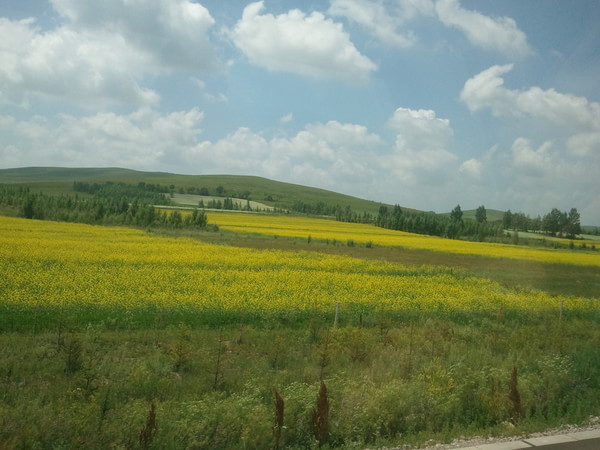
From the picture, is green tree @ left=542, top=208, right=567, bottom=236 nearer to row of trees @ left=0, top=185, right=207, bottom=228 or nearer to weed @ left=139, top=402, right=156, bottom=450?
row of trees @ left=0, top=185, right=207, bottom=228

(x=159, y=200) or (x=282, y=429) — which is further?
(x=159, y=200)

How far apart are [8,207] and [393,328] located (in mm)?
72391

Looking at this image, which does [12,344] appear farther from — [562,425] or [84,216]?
[84,216]

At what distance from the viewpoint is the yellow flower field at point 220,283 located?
51.0ft

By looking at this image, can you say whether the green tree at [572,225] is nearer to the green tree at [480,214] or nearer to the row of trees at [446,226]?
the row of trees at [446,226]

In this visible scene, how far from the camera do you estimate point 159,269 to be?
73.0ft

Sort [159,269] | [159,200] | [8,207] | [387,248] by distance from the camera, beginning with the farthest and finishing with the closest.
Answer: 1. [159,200]
2. [8,207]
3. [387,248]
4. [159,269]

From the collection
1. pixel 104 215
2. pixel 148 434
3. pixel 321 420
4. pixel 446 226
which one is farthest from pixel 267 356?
pixel 446 226

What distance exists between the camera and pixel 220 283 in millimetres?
19750

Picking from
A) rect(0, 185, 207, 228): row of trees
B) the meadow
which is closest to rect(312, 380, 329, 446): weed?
the meadow

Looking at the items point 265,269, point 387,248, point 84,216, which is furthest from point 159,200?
point 265,269

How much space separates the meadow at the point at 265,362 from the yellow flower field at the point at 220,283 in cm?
15

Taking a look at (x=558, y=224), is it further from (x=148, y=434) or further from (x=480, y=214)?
(x=148, y=434)

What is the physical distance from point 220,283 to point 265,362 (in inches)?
392
